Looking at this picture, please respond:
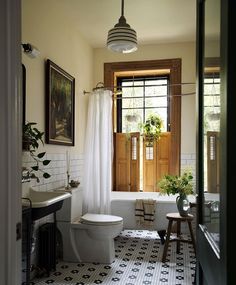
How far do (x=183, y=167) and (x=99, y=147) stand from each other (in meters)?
1.41

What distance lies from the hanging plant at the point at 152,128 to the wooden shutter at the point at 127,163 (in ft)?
0.52

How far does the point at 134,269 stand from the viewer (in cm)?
313

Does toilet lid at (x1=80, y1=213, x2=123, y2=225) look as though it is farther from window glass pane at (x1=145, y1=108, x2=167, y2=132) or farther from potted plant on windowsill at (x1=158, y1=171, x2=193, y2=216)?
window glass pane at (x1=145, y1=108, x2=167, y2=132)

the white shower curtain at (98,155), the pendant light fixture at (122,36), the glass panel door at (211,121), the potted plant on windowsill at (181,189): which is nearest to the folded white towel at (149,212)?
the white shower curtain at (98,155)

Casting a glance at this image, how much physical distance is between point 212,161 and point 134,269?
231 centimetres

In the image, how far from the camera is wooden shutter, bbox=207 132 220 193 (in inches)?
42.8

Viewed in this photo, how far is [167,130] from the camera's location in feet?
16.6

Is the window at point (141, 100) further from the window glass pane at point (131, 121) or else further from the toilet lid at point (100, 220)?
the toilet lid at point (100, 220)

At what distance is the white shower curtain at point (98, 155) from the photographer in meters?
4.15
